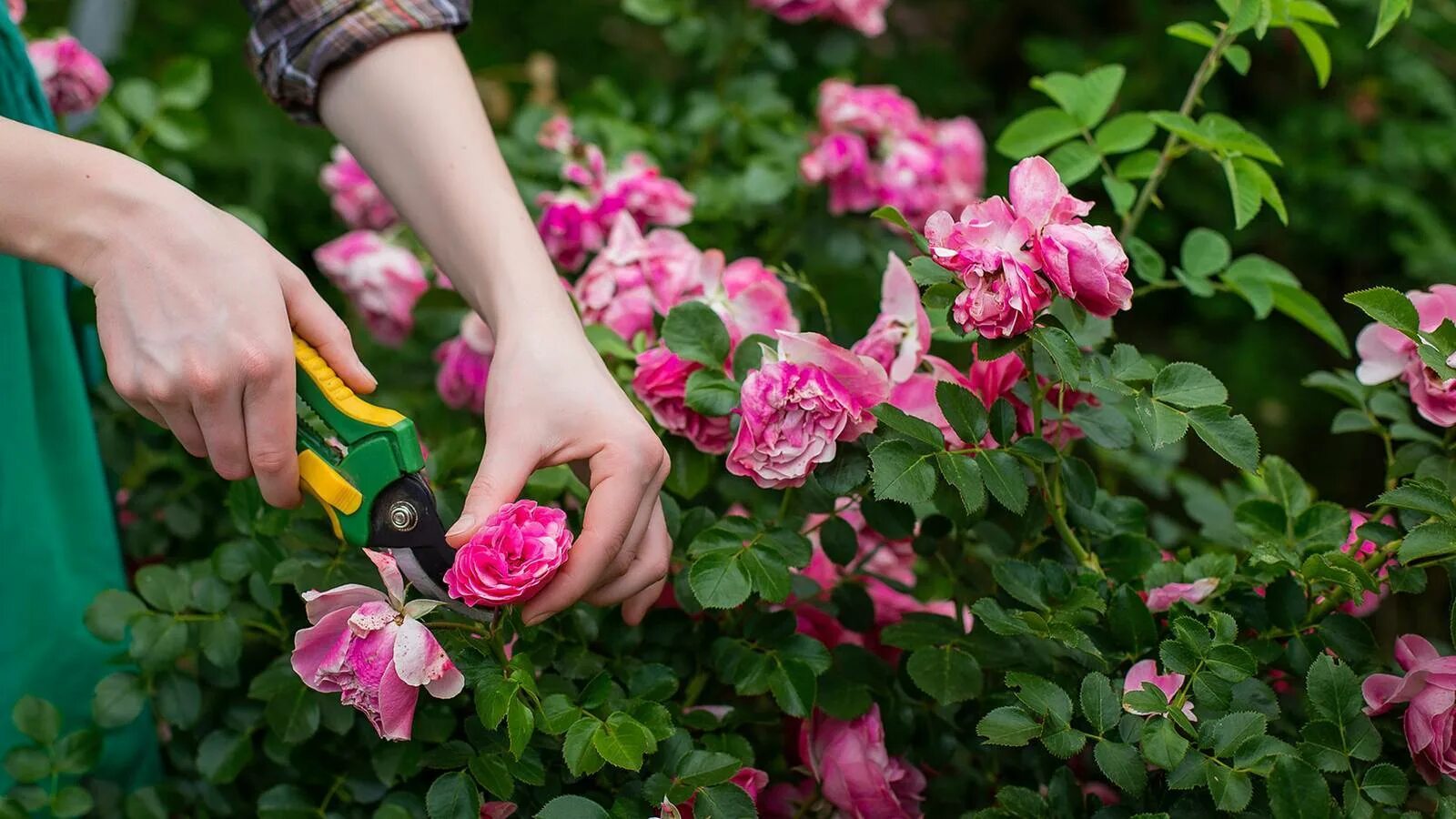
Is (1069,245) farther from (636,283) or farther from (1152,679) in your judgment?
(636,283)

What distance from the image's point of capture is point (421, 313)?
4.35 ft

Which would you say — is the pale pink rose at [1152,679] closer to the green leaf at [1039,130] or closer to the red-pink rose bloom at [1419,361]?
the red-pink rose bloom at [1419,361]

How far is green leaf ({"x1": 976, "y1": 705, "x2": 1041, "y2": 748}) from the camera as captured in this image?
76 centimetres

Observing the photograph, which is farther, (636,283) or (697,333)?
(636,283)

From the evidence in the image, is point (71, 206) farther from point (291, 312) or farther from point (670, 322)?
point (670, 322)

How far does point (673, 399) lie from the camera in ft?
3.00

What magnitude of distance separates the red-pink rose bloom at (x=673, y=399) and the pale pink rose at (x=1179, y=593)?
0.33 m

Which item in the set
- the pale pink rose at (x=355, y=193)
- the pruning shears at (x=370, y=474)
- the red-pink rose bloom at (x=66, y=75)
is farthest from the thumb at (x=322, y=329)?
the pale pink rose at (x=355, y=193)

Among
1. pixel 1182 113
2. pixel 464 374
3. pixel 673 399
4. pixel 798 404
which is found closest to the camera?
pixel 798 404

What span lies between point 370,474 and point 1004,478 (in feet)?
1.36

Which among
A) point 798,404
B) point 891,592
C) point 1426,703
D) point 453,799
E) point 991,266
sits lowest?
point 891,592

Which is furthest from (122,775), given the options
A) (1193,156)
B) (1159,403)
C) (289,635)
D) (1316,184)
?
(1316,184)

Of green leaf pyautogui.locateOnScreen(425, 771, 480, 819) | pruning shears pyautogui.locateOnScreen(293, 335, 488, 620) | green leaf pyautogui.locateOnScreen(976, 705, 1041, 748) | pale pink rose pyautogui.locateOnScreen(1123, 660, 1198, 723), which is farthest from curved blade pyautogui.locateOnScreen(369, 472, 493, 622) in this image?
pale pink rose pyautogui.locateOnScreen(1123, 660, 1198, 723)

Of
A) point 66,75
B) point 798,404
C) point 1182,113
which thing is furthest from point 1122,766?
point 66,75
